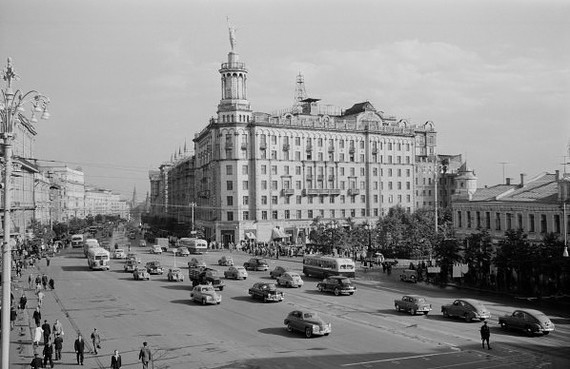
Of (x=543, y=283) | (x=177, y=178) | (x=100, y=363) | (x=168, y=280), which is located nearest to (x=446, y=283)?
(x=543, y=283)

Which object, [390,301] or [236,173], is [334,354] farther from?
[236,173]

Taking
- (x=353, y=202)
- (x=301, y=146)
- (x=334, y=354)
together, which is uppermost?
(x=301, y=146)

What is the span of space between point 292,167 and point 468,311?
7255 cm

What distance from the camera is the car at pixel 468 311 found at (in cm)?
3400

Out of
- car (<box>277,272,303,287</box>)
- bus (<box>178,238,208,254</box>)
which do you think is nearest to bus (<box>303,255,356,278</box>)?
car (<box>277,272,303,287</box>)

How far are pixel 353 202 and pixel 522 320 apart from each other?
81188mm

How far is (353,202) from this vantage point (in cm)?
11225

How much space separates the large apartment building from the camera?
10106 cm

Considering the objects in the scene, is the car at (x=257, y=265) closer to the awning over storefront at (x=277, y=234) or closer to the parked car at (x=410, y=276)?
the parked car at (x=410, y=276)

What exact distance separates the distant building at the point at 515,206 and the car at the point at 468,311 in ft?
47.2

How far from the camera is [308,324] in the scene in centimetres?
3034

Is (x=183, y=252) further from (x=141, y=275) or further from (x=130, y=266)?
(x=141, y=275)

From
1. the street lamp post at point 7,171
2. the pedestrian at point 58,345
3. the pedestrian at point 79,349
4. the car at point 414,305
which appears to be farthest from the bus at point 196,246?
the street lamp post at point 7,171

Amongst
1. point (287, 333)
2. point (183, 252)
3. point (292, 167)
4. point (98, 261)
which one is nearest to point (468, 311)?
point (287, 333)
